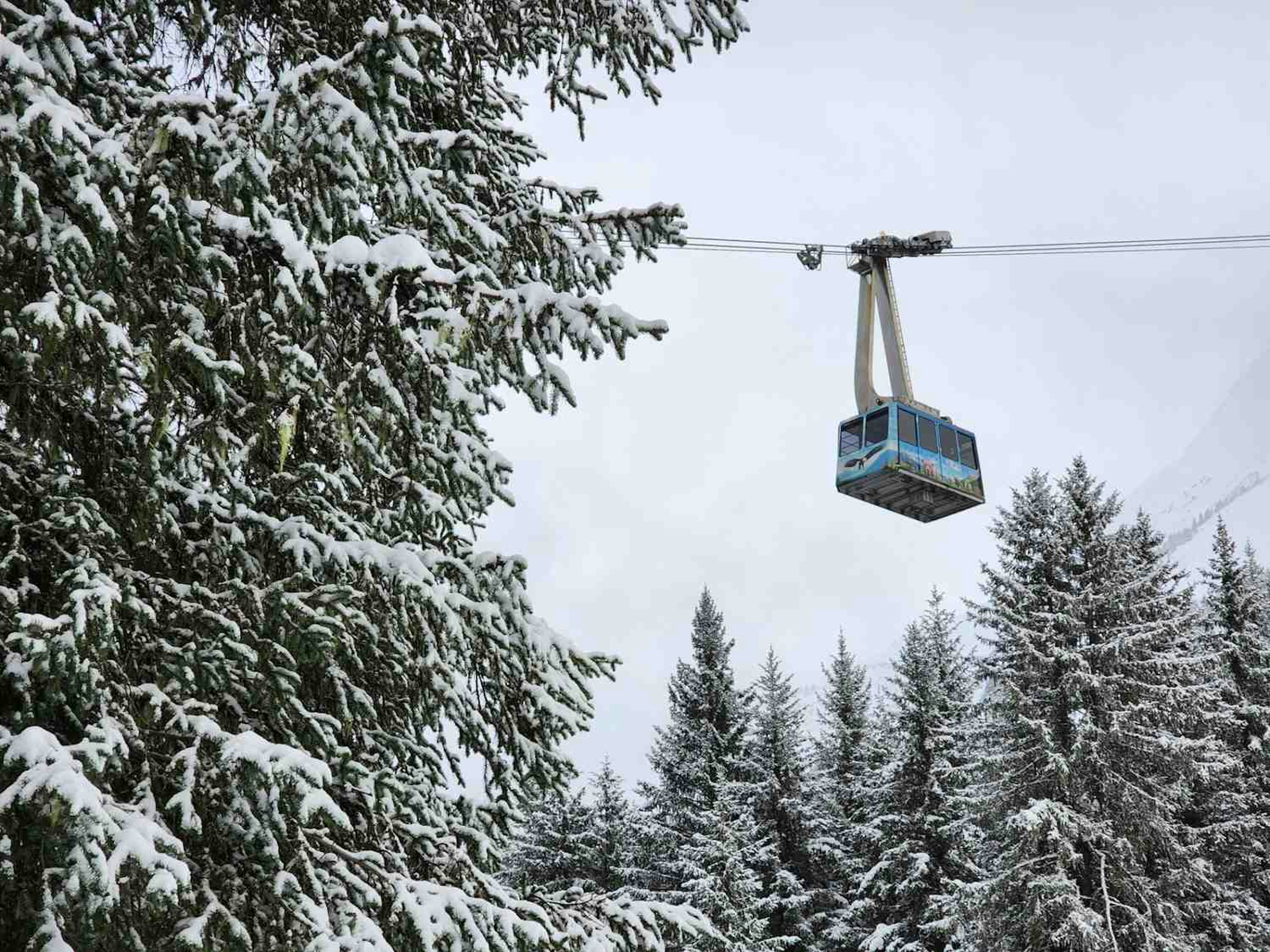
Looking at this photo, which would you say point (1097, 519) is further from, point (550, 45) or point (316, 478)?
point (316, 478)

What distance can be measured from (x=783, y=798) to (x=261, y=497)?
2983cm

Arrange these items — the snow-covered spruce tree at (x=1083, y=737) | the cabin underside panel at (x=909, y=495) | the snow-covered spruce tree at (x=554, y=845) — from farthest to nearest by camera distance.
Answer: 1. the snow-covered spruce tree at (x=554, y=845)
2. the cabin underside panel at (x=909, y=495)
3. the snow-covered spruce tree at (x=1083, y=737)

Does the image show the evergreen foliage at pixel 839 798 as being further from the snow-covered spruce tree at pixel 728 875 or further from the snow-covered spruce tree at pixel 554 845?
the snow-covered spruce tree at pixel 554 845

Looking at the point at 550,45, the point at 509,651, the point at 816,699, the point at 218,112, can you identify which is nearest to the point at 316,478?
the point at 509,651

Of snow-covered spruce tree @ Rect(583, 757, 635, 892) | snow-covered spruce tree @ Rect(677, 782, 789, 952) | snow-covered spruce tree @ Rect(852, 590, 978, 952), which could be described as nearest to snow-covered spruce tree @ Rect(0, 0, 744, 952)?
snow-covered spruce tree @ Rect(677, 782, 789, 952)

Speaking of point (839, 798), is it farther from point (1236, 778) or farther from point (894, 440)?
point (894, 440)

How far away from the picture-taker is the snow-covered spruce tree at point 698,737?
107 feet

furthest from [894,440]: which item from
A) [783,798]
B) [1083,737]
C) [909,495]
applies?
[783,798]

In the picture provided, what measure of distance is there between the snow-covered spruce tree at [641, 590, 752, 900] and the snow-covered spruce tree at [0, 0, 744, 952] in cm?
2727

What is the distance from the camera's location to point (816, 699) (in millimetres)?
39000

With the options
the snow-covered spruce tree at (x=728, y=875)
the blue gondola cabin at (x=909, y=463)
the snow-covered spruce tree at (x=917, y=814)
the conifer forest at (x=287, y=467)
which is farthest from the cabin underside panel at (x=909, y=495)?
the conifer forest at (x=287, y=467)

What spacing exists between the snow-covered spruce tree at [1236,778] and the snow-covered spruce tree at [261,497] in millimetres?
20847

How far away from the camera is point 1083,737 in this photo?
2283 centimetres

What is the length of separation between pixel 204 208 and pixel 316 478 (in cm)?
146
